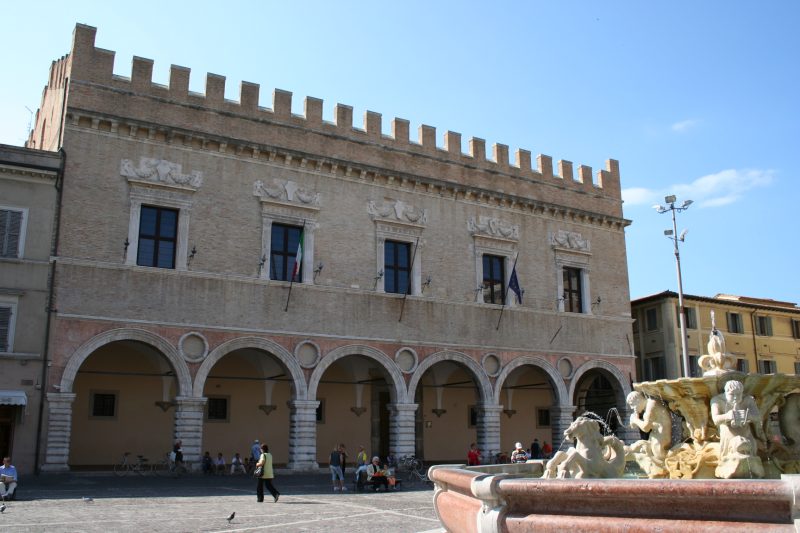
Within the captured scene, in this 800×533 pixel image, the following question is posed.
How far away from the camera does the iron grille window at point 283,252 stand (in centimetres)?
2167

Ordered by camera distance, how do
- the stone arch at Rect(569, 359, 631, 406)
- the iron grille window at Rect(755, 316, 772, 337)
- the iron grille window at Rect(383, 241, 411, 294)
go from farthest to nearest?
the iron grille window at Rect(755, 316, 772, 337), the stone arch at Rect(569, 359, 631, 406), the iron grille window at Rect(383, 241, 411, 294)

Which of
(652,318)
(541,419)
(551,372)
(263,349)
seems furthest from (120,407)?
(652,318)

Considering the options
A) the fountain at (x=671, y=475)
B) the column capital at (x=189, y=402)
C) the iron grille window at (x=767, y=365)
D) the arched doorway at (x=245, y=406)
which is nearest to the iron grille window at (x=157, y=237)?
the column capital at (x=189, y=402)

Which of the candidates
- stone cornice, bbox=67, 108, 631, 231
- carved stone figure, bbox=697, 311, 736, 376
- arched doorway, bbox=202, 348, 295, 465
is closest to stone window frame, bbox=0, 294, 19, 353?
stone cornice, bbox=67, 108, 631, 231

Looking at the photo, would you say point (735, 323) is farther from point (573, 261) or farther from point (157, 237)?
point (157, 237)

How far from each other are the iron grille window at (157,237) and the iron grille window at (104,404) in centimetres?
459

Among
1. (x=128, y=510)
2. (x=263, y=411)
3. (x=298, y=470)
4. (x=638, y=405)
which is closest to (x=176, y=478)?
(x=298, y=470)

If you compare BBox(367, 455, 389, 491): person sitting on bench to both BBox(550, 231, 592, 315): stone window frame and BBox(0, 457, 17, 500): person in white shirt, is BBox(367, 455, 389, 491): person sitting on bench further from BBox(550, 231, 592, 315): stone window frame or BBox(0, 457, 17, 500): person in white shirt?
BBox(550, 231, 592, 315): stone window frame

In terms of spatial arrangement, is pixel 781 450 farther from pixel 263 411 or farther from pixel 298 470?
pixel 263 411

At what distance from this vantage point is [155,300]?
1961 cm

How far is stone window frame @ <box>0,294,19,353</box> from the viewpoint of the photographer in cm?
1784

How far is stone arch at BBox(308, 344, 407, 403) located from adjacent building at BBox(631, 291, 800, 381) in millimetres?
15250

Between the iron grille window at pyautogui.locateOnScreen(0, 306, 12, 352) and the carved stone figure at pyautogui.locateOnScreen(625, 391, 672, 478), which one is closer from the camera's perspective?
the carved stone figure at pyautogui.locateOnScreen(625, 391, 672, 478)

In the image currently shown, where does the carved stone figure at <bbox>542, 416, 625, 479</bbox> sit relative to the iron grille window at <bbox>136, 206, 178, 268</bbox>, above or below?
below
